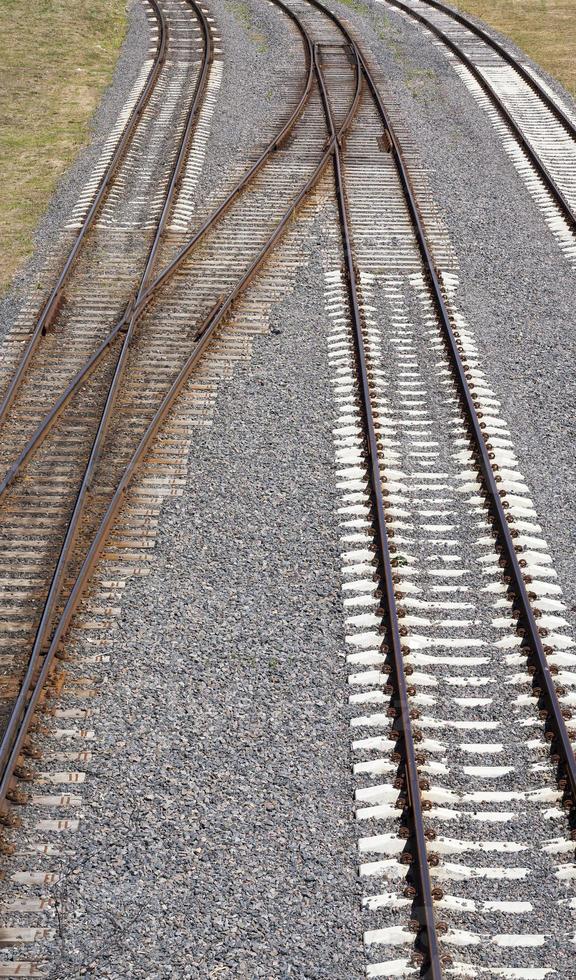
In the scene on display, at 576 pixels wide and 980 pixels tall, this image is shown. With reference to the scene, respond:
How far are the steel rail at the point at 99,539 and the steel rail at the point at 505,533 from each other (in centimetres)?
263

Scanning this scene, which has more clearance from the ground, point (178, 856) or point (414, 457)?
point (414, 457)

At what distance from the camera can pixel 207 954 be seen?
19.0 feet

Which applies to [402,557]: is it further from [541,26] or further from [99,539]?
[541,26]

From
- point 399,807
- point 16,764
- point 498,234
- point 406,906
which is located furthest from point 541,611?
point 498,234

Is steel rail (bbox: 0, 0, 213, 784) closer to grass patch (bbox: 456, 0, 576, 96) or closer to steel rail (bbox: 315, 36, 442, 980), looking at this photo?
steel rail (bbox: 315, 36, 442, 980)

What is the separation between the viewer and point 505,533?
356 inches

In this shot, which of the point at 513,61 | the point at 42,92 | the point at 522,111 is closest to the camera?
the point at 522,111

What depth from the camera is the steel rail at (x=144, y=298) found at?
33.7 feet

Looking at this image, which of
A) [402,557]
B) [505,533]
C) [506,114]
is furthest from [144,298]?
[506,114]

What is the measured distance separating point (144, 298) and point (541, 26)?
76.6 feet

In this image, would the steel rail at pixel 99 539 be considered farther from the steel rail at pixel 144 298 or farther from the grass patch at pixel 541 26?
the grass patch at pixel 541 26

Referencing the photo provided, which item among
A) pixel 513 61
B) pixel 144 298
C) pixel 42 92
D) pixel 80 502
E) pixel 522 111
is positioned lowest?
pixel 80 502

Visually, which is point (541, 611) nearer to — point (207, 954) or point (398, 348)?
point (207, 954)

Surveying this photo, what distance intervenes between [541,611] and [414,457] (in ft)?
8.74
